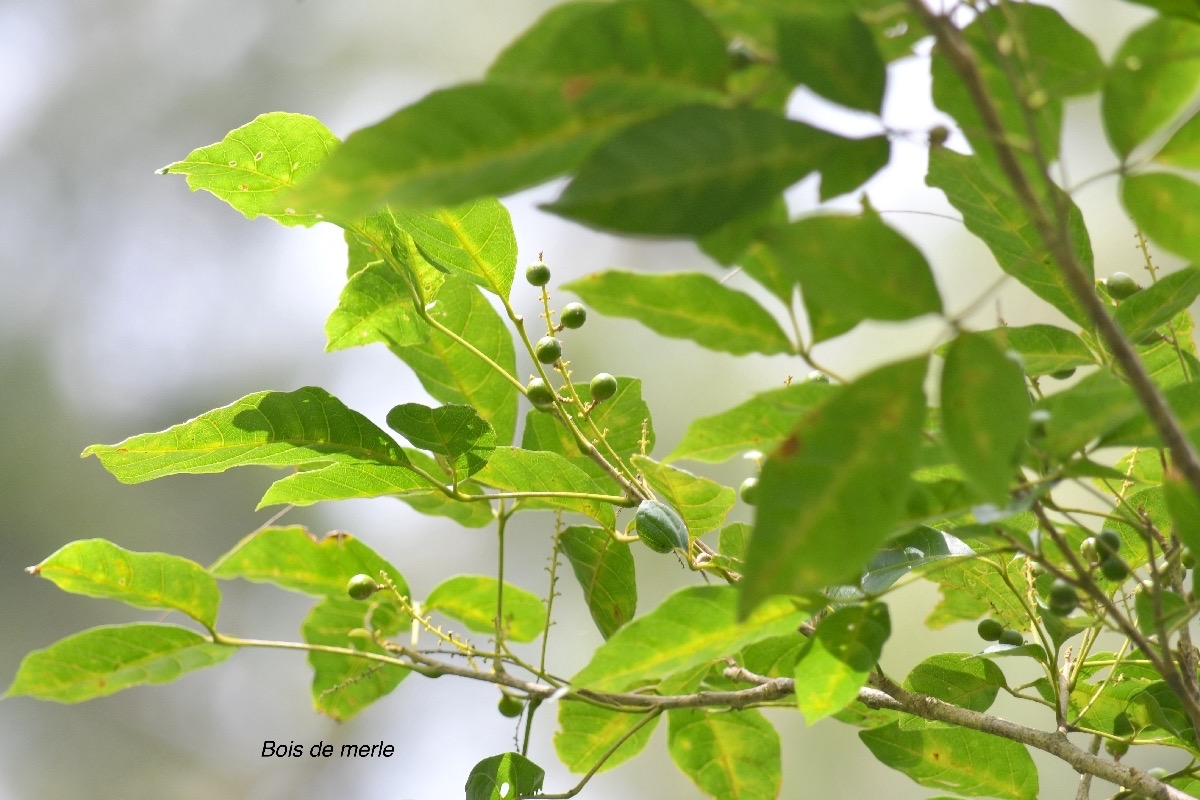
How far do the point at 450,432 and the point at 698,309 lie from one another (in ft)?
0.78

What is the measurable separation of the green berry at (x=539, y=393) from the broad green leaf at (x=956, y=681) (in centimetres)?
30

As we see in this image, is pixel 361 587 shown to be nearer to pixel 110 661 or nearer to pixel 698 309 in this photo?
pixel 110 661

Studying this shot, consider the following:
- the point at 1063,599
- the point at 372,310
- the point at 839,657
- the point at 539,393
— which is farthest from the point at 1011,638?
the point at 372,310

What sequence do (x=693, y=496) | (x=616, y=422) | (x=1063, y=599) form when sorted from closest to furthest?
(x=1063, y=599) < (x=693, y=496) < (x=616, y=422)

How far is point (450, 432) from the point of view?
1.93 feet

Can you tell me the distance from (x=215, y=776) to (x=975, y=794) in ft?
7.23

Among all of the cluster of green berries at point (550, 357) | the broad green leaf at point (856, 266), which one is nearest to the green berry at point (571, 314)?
the cluster of green berries at point (550, 357)

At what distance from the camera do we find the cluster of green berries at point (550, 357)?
66cm

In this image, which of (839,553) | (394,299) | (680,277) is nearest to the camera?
(839,553)

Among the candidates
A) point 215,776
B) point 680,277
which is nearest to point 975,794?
point 680,277

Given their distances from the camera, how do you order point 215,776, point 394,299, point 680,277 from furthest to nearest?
point 215,776 → point 394,299 → point 680,277

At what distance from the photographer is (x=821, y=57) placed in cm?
29

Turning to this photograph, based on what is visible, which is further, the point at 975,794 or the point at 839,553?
the point at 975,794

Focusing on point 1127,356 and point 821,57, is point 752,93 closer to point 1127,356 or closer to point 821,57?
point 821,57
